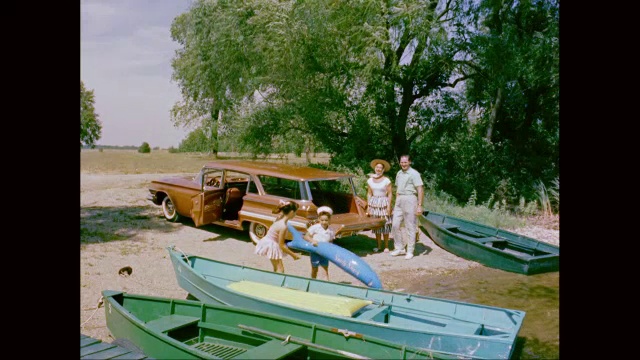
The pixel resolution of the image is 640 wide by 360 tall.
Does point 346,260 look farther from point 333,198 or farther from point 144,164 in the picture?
point 144,164

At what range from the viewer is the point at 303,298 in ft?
18.3

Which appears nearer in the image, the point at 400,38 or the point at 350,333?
the point at 350,333

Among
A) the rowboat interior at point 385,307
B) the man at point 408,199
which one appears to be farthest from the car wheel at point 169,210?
the rowboat interior at point 385,307

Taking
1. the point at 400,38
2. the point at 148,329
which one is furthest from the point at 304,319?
the point at 400,38

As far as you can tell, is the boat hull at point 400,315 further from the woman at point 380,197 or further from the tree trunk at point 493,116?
the tree trunk at point 493,116

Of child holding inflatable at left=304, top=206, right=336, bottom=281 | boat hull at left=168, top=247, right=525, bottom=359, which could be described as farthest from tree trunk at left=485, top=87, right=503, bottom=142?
boat hull at left=168, top=247, right=525, bottom=359

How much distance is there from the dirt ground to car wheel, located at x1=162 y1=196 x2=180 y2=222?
0.77 ft

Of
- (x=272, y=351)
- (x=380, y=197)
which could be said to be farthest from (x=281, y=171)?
(x=272, y=351)

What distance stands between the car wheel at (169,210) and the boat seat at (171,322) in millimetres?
6500

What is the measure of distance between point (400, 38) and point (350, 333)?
11.4m
